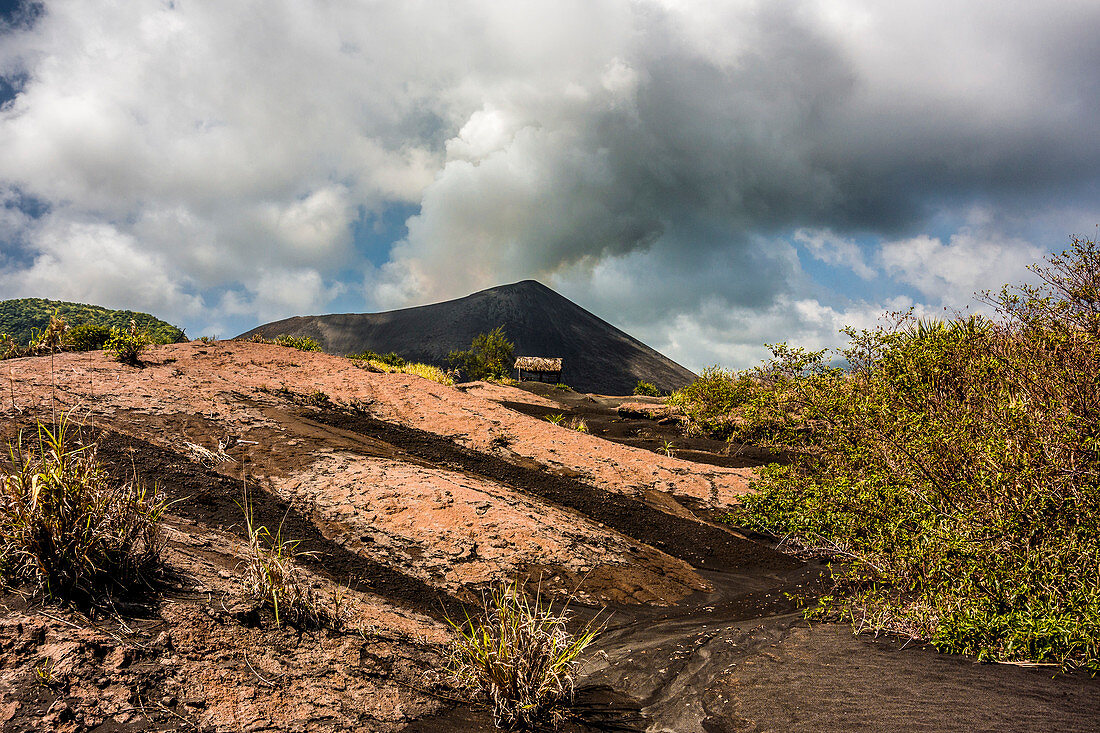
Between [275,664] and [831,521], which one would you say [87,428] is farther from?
[831,521]

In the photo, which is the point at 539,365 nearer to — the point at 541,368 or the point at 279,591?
the point at 541,368

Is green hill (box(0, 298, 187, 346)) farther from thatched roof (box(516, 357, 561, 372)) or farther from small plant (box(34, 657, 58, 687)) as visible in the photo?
small plant (box(34, 657, 58, 687))

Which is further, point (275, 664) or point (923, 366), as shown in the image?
point (923, 366)

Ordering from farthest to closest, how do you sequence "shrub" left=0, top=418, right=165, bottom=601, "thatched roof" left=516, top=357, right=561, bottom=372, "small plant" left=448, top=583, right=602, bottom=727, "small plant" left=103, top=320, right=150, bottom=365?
"thatched roof" left=516, top=357, right=561, bottom=372, "small plant" left=103, top=320, right=150, bottom=365, "small plant" left=448, top=583, right=602, bottom=727, "shrub" left=0, top=418, right=165, bottom=601

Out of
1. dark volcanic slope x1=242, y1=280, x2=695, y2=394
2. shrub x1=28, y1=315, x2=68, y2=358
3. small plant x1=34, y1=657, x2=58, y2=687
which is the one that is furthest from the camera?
dark volcanic slope x1=242, y1=280, x2=695, y2=394

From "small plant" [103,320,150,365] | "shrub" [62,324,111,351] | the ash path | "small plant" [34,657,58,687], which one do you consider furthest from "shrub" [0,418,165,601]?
"shrub" [62,324,111,351]

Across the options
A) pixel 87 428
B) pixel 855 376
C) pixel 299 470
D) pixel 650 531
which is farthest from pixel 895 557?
pixel 87 428

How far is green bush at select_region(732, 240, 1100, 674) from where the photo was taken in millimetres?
3730

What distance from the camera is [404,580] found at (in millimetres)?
5402

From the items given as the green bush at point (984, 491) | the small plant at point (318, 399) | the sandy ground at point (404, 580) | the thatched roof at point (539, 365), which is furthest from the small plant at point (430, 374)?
the thatched roof at point (539, 365)

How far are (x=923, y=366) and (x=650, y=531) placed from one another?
4.25m

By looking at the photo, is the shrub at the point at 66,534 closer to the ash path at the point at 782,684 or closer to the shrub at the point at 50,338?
the ash path at the point at 782,684

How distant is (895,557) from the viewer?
468cm

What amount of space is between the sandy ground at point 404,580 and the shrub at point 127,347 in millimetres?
225
